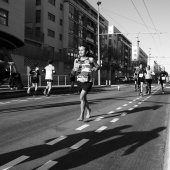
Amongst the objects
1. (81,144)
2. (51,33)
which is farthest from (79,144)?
(51,33)

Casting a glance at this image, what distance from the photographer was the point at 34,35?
37438 mm

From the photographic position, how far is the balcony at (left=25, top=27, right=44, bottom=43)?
3650 centimetres

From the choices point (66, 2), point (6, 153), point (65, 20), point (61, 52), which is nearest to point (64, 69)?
point (61, 52)

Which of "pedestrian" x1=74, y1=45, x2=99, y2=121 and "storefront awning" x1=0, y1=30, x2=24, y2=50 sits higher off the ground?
"storefront awning" x1=0, y1=30, x2=24, y2=50

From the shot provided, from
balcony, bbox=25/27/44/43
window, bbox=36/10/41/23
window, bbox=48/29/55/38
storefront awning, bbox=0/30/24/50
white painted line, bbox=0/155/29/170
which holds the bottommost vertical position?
white painted line, bbox=0/155/29/170

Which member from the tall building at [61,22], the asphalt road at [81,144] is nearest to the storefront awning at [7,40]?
the asphalt road at [81,144]

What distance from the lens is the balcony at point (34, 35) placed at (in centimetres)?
3650

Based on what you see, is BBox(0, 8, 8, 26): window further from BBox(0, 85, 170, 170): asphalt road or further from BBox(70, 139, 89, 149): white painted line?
BBox(70, 139, 89, 149): white painted line

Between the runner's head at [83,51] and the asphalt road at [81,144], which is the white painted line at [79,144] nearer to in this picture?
the asphalt road at [81,144]

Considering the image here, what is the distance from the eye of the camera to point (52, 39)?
42.6 metres

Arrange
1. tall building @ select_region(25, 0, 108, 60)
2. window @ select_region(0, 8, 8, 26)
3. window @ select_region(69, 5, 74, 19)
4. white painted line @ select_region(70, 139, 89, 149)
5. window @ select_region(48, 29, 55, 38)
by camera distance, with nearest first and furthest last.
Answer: white painted line @ select_region(70, 139, 89, 149)
window @ select_region(0, 8, 8, 26)
tall building @ select_region(25, 0, 108, 60)
window @ select_region(48, 29, 55, 38)
window @ select_region(69, 5, 74, 19)

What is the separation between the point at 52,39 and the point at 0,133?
126 feet

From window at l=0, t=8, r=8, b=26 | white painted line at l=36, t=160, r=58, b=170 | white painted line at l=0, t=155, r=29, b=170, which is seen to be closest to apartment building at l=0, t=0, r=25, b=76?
window at l=0, t=8, r=8, b=26

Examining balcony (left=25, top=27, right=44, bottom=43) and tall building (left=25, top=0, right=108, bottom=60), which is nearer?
balcony (left=25, top=27, right=44, bottom=43)
